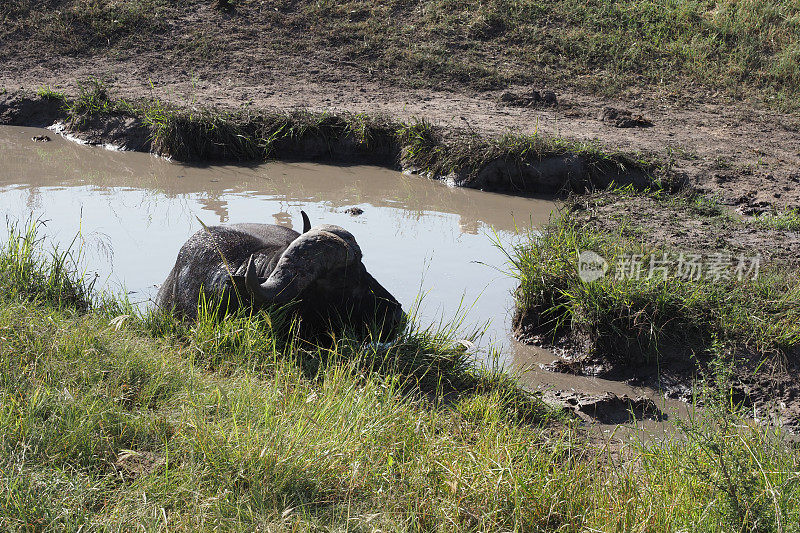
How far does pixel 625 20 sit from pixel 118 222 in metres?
8.89

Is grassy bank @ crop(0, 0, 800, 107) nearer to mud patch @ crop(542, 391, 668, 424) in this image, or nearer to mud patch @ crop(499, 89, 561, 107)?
mud patch @ crop(499, 89, 561, 107)

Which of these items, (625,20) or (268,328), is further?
(625,20)

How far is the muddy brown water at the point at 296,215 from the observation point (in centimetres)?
589

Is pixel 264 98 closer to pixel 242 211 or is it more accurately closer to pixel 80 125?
pixel 80 125

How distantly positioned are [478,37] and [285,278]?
953 centimetres

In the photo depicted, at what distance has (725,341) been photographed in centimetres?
467

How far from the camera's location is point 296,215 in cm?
798

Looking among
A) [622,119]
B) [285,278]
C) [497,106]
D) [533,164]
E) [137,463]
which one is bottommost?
[137,463]

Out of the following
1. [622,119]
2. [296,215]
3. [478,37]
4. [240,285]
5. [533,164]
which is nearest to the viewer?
[240,285]

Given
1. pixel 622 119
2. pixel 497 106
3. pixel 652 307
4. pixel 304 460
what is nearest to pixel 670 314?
pixel 652 307

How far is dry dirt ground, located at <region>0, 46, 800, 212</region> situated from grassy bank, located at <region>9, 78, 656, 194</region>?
402 mm

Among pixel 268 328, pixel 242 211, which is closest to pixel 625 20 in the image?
pixel 242 211

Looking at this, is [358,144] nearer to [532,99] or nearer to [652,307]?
[532,99]

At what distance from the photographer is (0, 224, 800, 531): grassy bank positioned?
2.76 metres
